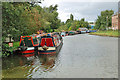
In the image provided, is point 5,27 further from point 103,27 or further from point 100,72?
point 103,27

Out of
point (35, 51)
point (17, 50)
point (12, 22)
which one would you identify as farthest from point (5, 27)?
point (35, 51)

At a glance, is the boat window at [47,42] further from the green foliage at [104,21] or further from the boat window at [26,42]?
the green foliage at [104,21]

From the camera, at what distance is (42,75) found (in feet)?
34.2

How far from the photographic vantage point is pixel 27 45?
18625mm

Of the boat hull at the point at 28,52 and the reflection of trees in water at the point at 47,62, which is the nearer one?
the reflection of trees in water at the point at 47,62

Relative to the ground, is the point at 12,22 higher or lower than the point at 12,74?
higher

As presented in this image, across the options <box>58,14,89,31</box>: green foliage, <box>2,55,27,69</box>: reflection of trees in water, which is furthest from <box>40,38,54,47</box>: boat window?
<box>58,14,89,31</box>: green foliage

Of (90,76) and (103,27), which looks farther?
(103,27)

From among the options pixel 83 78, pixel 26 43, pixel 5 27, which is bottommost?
pixel 83 78

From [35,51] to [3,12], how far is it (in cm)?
636

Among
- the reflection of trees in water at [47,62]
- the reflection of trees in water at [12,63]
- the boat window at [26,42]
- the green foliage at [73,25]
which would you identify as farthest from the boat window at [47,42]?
the green foliage at [73,25]

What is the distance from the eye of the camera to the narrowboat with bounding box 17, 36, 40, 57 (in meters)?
17.3

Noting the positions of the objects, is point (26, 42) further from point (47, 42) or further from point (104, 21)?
point (104, 21)

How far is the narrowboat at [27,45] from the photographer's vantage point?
17.3 metres
